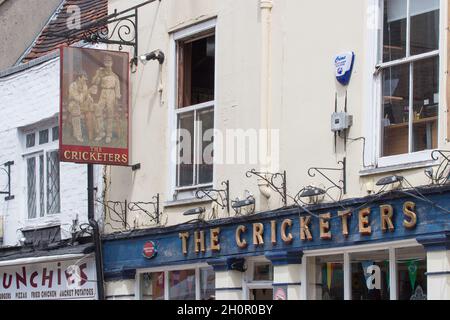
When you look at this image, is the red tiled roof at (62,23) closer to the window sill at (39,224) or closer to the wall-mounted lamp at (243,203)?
the window sill at (39,224)

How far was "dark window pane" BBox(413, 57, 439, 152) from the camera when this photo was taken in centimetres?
1254

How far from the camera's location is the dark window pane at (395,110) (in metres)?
12.9

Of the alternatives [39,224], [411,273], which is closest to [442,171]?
[411,273]

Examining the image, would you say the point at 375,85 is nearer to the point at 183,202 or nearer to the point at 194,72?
the point at 183,202

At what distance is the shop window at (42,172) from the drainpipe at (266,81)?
5412mm

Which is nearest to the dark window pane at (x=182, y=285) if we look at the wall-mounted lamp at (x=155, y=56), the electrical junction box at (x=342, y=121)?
the wall-mounted lamp at (x=155, y=56)

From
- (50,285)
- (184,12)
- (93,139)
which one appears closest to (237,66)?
(184,12)

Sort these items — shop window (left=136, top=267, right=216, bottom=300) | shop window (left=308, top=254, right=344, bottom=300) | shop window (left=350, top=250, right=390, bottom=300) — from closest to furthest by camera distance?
shop window (left=350, top=250, right=390, bottom=300) → shop window (left=308, top=254, right=344, bottom=300) → shop window (left=136, top=267, right=216, bottom=300)

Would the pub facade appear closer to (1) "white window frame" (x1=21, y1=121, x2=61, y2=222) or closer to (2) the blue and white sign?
(2) the blue and white sign

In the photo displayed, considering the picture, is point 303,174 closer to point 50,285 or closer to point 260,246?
point 260,246

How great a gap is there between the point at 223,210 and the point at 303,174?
1.64m

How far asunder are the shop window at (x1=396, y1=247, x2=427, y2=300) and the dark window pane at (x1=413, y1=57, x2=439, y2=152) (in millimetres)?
1088

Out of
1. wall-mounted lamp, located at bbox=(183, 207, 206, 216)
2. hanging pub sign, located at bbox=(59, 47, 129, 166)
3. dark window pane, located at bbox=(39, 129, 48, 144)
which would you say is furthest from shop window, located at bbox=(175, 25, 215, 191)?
dark window pane, located at bbox=(39, 129, 48, 144)

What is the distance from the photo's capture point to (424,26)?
41.8ft
